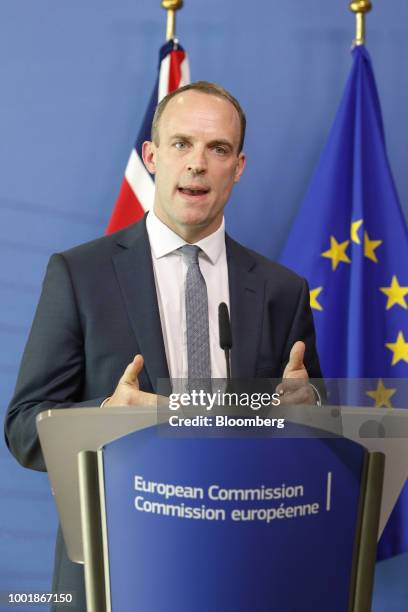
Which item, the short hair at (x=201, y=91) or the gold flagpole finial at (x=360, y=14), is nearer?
the short hair at (x=201, y=91)

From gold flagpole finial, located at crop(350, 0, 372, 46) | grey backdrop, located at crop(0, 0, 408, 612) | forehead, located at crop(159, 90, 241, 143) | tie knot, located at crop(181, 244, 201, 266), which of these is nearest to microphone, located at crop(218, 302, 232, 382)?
tie knot, located at crop(181, 244, 201, 266)

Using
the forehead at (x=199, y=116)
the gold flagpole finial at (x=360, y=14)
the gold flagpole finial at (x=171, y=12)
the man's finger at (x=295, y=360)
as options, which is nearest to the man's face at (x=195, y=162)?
the forehead at (x=199, y=116)

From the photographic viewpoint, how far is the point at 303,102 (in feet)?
9.89

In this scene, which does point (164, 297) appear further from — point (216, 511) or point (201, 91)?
point (216, 511)

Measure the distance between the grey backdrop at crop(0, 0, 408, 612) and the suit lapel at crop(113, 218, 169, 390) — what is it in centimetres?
110

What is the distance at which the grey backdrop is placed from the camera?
9.55ft

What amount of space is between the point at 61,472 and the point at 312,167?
2.16m

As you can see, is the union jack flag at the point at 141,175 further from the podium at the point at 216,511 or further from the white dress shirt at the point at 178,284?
the podium at the point at 216,511

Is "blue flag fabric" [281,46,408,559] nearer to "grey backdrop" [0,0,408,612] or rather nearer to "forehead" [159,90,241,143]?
"grey backdrop" [0,0,408,612]

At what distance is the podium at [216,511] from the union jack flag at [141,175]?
69.0 inches

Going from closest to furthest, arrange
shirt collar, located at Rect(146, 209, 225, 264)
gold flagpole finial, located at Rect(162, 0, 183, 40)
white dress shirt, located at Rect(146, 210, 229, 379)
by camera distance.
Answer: white dress shirt, located at Rect(146, 210, 229, 379) → shirt collar, located at Rect(146, 209, 225, 264) → gold flagpole finial, located at Rect(162, 0, 183, 40)

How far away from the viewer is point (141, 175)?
2.77 m

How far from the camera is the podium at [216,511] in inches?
38.7

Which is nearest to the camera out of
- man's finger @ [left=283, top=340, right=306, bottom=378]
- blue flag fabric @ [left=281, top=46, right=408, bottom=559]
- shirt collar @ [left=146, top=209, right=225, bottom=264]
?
man's finger @ [left=283, top=340, right=306, bottom=378]
